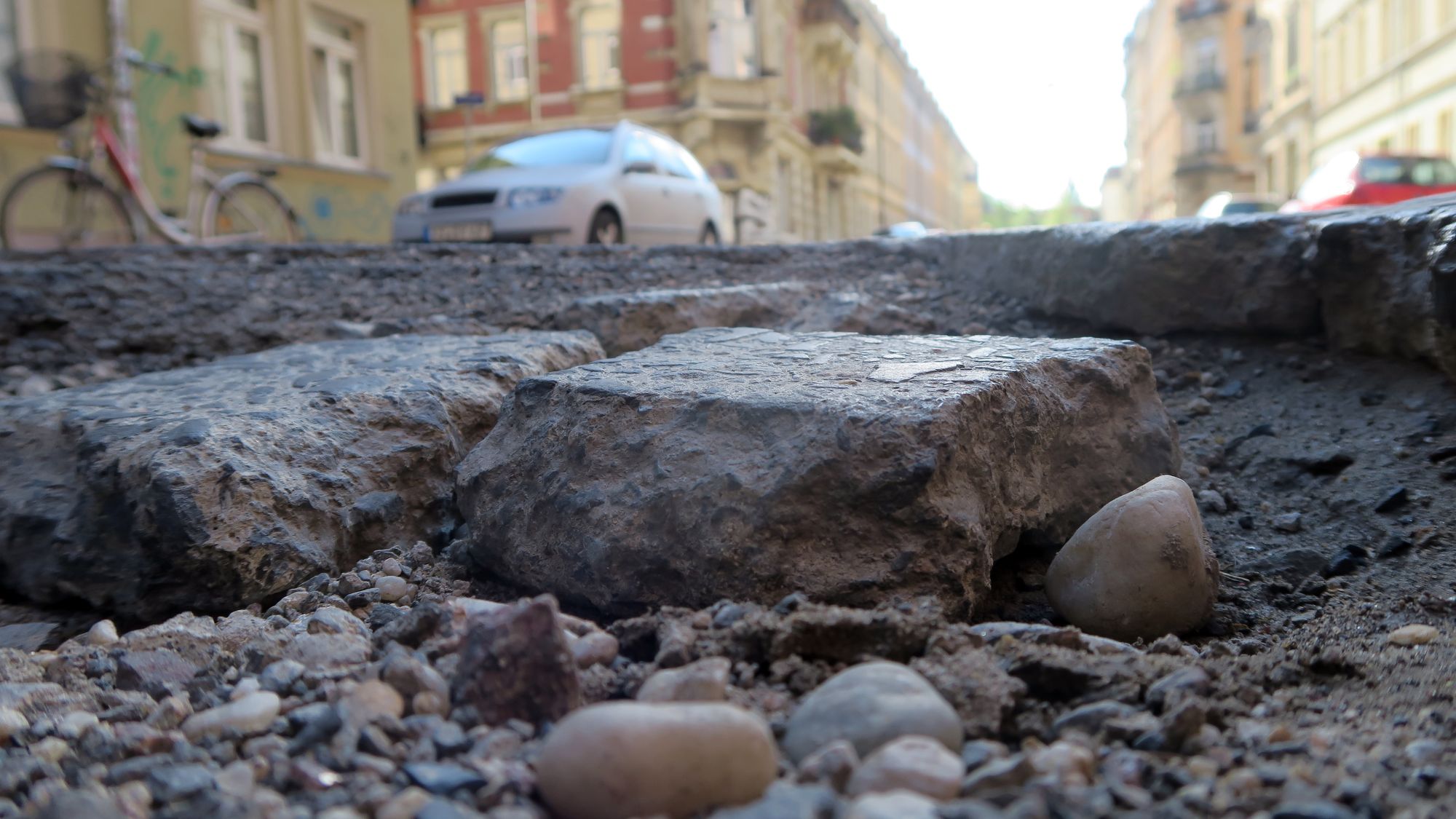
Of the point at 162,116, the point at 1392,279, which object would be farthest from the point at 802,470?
the point at 162,116

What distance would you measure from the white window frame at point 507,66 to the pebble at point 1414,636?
79.8 ft

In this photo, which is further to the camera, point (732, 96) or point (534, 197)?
point (732, 96)

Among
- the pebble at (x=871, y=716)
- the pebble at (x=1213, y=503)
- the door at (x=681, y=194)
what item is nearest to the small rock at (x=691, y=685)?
the pebble at (x=871, y=716)

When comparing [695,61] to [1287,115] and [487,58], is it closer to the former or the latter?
[487,58]

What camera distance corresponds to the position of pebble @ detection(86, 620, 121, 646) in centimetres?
175

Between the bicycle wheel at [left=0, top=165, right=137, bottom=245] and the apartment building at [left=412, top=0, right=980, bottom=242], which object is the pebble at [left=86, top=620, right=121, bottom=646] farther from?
the apartment building at [left=412, top=0, right=980, bottom=242]

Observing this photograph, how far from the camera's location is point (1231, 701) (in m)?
1.26

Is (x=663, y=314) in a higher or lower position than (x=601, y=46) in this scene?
lower

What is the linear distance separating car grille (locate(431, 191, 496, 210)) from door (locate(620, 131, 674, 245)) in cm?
103

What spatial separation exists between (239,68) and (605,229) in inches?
249

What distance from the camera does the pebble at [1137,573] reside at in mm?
1690

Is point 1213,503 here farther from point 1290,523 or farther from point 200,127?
point 200,127

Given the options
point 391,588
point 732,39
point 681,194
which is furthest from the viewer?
point 732,39

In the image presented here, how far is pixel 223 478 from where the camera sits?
1.94m
